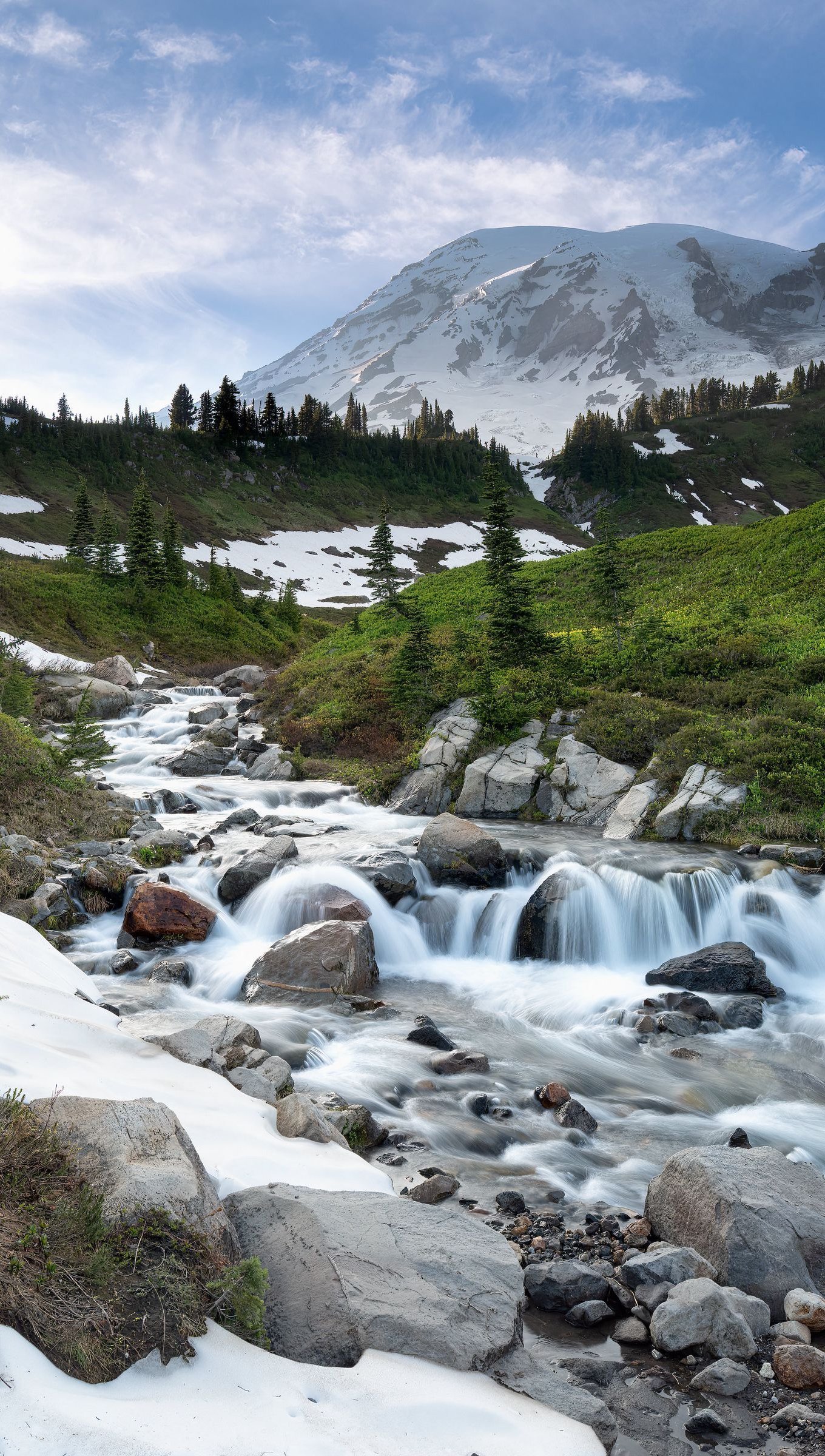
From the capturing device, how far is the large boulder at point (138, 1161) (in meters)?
3.93

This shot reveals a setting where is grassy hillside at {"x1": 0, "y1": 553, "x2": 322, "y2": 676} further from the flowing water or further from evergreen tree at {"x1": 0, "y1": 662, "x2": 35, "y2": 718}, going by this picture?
the flowing water

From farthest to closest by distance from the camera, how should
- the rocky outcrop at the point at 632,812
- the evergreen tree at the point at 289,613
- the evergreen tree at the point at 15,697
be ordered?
the evergreen tree at the point at 289,613 < the evergreen tree at the point at 15,697 < the rocky outcrop at the point at 632,812

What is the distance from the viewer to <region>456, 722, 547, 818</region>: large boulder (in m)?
19.4

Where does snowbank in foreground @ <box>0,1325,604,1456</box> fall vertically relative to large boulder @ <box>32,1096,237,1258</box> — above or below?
below

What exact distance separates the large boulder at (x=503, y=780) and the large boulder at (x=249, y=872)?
5959 millimetres

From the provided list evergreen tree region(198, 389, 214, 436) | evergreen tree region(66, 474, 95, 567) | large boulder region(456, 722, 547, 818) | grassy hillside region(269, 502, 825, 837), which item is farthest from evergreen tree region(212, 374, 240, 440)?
large boulder region(456, 722, 547, 818)

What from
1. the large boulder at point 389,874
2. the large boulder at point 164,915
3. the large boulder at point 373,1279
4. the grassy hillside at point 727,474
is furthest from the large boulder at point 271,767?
the grassy hillside at point 727,474

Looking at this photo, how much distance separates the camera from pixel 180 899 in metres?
13.2

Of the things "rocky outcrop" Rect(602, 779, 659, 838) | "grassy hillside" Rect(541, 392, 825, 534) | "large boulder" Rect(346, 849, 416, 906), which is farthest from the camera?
"grassy hillside" Rect(541, 392, 825, 534)

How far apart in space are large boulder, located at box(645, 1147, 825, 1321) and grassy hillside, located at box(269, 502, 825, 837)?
10.3 meters

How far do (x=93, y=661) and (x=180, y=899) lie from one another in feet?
101

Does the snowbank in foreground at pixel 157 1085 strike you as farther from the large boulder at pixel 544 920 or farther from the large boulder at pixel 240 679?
the large boulder at pixel 240 679

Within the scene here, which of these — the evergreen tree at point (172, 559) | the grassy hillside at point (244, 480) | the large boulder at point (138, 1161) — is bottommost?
the large boulder at point (138, 1161)

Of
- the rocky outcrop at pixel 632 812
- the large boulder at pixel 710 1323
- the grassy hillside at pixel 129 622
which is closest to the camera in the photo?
the large boulder at pixel 710 1323
